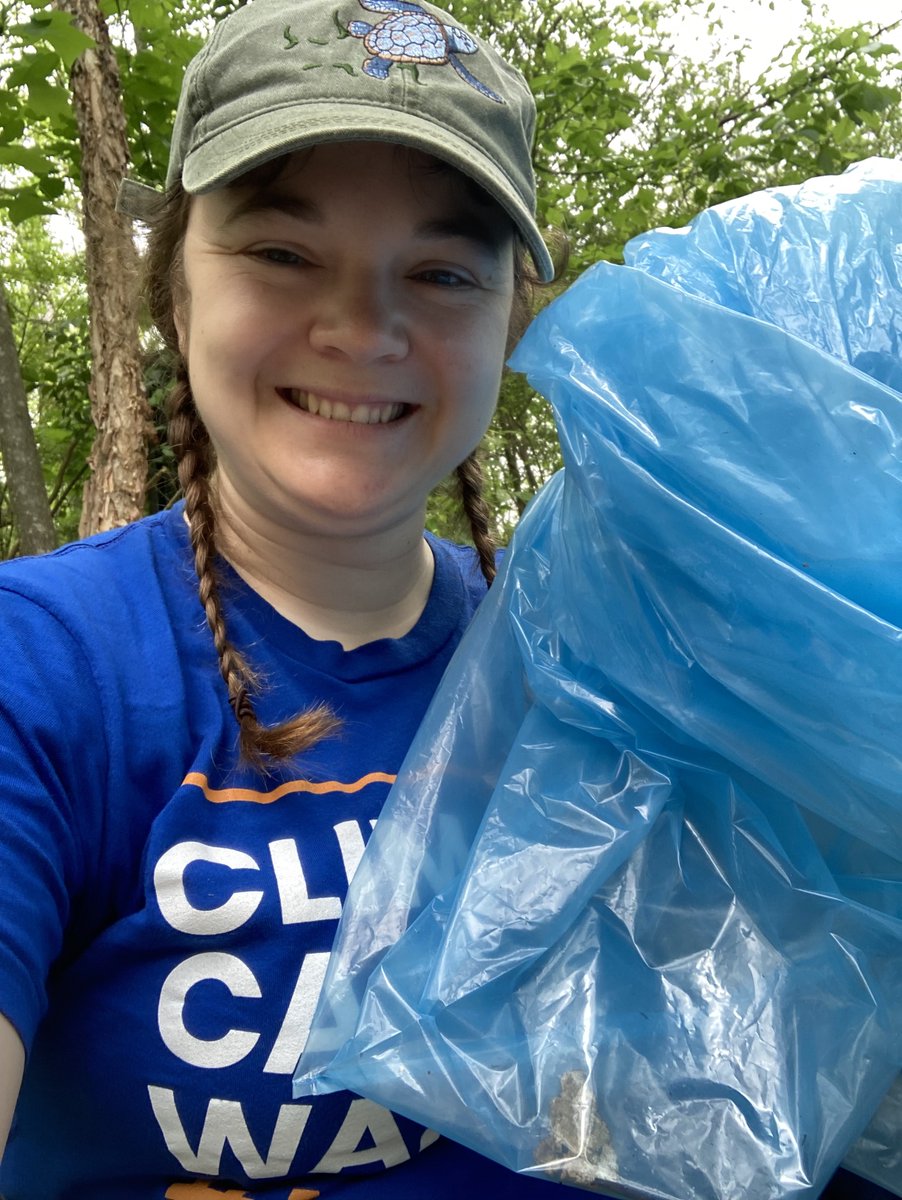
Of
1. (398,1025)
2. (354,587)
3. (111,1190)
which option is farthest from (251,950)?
(354,587)

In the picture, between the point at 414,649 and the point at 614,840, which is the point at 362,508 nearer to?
the point at 414,649

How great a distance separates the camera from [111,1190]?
0.87m

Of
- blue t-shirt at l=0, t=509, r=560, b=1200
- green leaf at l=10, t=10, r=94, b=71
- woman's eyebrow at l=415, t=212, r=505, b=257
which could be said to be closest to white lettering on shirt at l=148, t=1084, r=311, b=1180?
blue t-shirt at l=0, t=509, r=560, b=1200

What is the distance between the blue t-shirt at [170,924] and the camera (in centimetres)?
78

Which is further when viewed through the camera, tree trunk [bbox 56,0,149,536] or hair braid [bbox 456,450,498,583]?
tree trunk [bbox 56,0,149,536]

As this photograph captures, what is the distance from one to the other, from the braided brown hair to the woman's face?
2.8 inches

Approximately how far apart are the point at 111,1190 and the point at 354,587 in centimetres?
58

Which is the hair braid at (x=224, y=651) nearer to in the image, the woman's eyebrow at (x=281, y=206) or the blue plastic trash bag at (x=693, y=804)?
the blue plastic trash bag at (x=693, y=804)

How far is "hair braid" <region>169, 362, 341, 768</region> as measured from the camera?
852 mm

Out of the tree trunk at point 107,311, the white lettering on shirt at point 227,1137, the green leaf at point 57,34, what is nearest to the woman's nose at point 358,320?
the white lettering on shirt at point 227,1137

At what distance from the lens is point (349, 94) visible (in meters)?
0.79

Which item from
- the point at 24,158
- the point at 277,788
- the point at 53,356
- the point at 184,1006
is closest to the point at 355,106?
the point at 277,788

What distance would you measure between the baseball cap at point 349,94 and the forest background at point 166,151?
0.04 metres

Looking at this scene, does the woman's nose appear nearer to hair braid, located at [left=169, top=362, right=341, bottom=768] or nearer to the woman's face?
the woman's face
